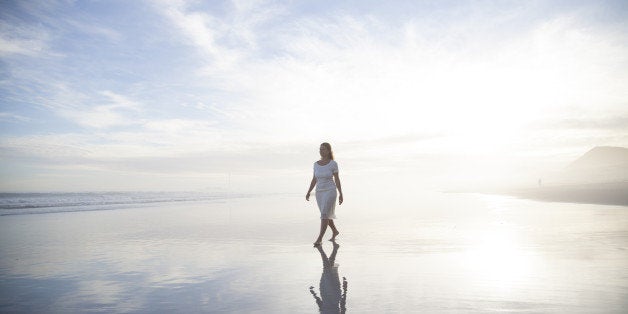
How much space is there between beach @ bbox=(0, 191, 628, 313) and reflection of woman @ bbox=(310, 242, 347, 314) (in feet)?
0.05

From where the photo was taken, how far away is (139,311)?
13.3ft

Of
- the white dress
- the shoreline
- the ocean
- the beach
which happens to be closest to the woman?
the white dress

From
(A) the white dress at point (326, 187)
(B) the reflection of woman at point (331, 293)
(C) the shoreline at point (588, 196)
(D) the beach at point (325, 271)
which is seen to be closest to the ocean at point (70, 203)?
(D) the beach at point (325, 271)

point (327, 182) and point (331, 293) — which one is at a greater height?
point (327, 182)

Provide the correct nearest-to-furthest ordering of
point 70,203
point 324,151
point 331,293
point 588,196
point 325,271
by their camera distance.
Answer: point 331,293, point 325,271, point 324,151, point 588,196, point 70,203

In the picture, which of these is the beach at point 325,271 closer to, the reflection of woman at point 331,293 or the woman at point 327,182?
the reflection of woman at point 331,293

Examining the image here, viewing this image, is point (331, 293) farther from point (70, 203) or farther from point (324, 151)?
point (70, 203)

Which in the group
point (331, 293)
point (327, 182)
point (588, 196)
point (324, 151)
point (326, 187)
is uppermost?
point (324, 151)

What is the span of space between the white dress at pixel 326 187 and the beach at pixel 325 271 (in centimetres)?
92

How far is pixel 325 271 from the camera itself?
19.1 feet

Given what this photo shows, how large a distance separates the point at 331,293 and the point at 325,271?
1.22 meters

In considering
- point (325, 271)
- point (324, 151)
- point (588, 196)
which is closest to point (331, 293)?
point (325, 271)

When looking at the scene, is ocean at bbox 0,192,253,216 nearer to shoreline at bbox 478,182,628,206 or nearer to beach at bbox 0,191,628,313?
beach at bbox 0,191,628,313

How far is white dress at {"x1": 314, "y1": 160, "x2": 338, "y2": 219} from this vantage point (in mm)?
9023
